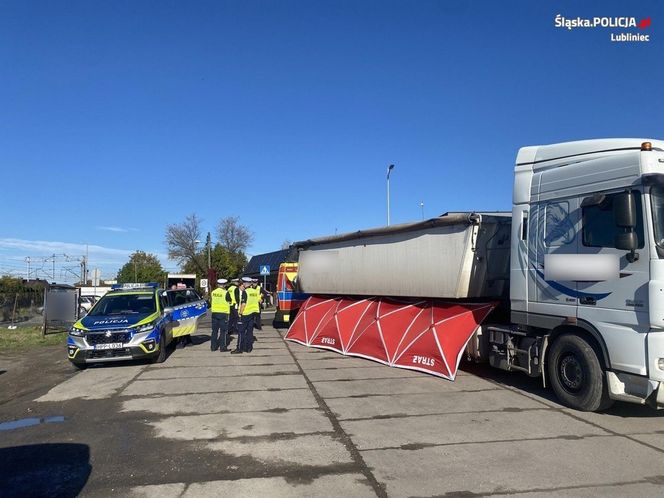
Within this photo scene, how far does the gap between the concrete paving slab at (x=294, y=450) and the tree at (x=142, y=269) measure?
243 feet

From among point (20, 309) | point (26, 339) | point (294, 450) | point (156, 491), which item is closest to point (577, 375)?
point (294, 450)

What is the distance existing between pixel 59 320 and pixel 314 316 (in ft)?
35.9

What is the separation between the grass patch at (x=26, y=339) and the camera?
16663mm

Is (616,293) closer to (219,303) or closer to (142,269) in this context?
(219,303)

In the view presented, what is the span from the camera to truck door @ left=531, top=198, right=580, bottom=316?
7348 millimetres

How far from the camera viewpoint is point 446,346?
32.4ft

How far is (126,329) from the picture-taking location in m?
11.1

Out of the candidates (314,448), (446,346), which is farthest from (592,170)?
(314,448)

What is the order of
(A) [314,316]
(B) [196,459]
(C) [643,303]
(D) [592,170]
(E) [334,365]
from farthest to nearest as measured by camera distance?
(A) [314,316], (E) [334,365], (D) [592,170], (C) [643,303], (B) [196,459]

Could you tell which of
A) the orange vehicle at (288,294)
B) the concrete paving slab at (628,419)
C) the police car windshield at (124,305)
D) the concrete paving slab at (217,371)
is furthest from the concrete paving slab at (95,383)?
the orange vehicle at (288,294)

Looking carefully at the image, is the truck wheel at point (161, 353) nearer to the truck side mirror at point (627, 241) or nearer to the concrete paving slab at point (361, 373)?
the concrete paving slab at point (361, 373)

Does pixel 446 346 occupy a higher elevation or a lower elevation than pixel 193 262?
lower

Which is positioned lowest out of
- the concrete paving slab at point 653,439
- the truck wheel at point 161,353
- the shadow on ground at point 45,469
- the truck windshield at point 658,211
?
the concrete paving slab at point 653,439

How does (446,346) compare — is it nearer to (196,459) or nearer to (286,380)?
(286,380)
